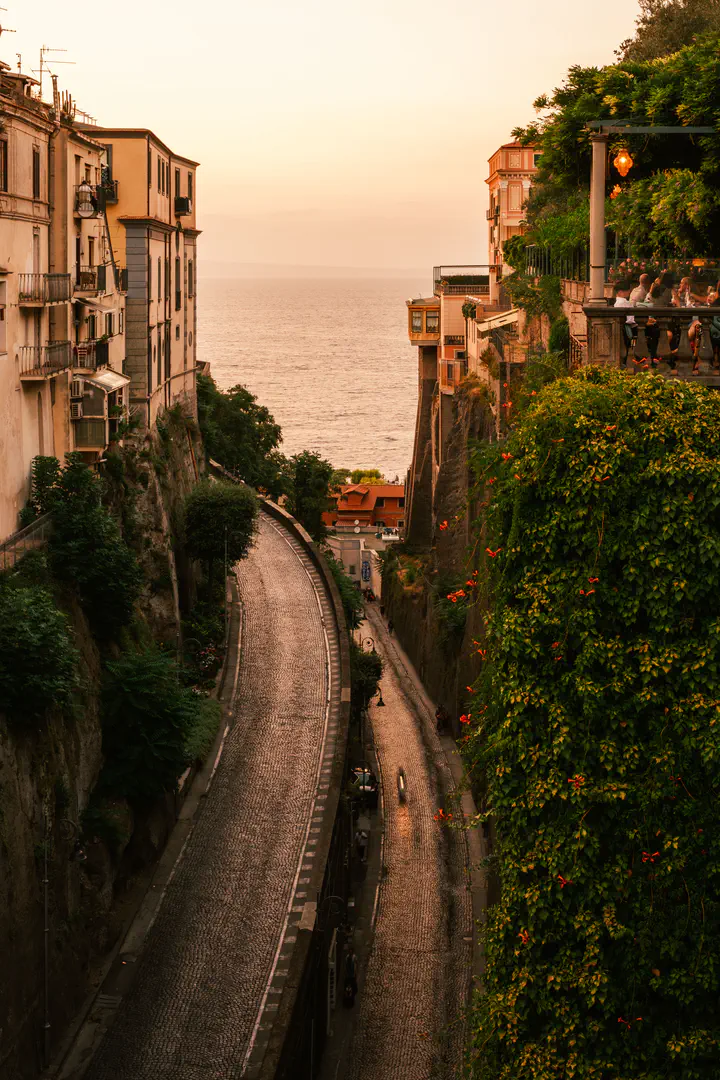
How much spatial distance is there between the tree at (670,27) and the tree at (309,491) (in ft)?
72.4

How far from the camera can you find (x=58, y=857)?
22.1m

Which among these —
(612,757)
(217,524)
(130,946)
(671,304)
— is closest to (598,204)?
(671,304)

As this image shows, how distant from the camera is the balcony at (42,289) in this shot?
26938 mm

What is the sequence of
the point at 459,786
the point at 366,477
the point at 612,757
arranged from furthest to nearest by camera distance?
1. the point at 366,477
2. the point at 459,786
3. the point at 612,757

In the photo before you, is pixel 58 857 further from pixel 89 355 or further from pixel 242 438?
pixel 242 438

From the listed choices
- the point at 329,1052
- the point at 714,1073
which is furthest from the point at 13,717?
the point at 714,1073

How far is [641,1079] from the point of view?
14.3 meters

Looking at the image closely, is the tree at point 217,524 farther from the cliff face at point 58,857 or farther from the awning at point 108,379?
the cliff face at point 58,857

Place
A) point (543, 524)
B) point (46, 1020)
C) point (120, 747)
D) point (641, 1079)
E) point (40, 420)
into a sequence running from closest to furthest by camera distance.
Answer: point (641, 1079) → point (543, 524) → point (46, 1020) → point (120, 747) → point (40, 420)

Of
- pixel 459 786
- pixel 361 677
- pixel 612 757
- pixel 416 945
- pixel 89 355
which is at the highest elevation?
pixel 89 355

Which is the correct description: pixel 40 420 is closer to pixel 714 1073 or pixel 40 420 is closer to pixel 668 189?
pixel 668 189

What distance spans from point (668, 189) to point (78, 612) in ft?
45.9

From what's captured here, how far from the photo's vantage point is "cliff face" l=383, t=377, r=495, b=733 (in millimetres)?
44062

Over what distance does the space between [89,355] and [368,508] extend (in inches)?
2296
